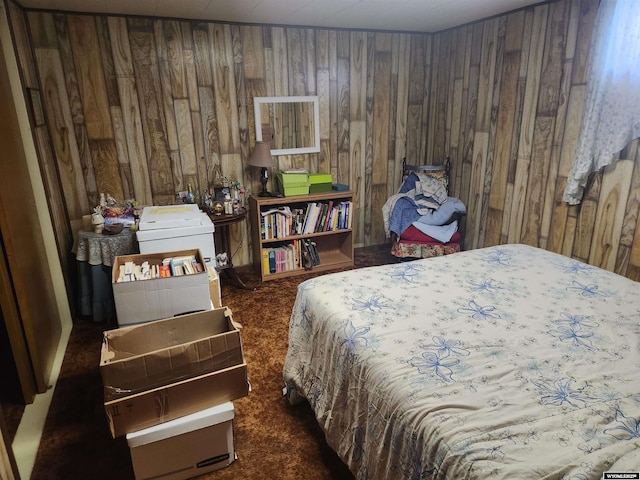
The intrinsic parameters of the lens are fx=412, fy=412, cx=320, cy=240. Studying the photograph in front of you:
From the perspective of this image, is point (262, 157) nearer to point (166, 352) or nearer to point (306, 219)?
point (306, 219)

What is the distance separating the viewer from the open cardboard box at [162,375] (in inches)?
57.6

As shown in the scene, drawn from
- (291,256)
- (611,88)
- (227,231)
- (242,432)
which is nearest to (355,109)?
(291,256)

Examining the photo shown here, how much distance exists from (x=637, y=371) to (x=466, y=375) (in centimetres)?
52

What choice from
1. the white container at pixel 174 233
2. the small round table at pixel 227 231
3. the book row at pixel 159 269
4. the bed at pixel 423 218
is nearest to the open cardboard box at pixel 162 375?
the book row at pixel 159 269

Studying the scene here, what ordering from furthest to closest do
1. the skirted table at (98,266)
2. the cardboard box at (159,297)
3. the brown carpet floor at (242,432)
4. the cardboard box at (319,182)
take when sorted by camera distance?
the cardboard box at (319,182), the skirted table at (98,266), the cardboard box at (159,297), the brown carpet floor at (242,432)

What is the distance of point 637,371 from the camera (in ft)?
4.09

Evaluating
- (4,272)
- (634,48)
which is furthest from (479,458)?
(634,48)

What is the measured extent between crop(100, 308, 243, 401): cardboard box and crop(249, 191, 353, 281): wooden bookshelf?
174 centimetres

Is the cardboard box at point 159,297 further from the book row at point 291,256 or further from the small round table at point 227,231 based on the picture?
the book row at point 291,256

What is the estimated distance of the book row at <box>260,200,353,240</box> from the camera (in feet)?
11.7

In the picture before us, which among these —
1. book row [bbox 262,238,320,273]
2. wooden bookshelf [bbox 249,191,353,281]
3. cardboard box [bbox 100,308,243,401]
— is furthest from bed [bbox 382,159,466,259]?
cardboard box [bbox 100,308,243,401]

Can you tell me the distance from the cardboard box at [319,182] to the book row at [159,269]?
1.73 meters

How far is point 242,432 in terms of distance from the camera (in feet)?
6.25

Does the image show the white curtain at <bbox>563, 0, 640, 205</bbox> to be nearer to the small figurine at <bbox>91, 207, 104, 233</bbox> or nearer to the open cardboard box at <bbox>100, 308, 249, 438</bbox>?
the open cardboard box at <bbox>100, 308, 249, 438</bbox>
